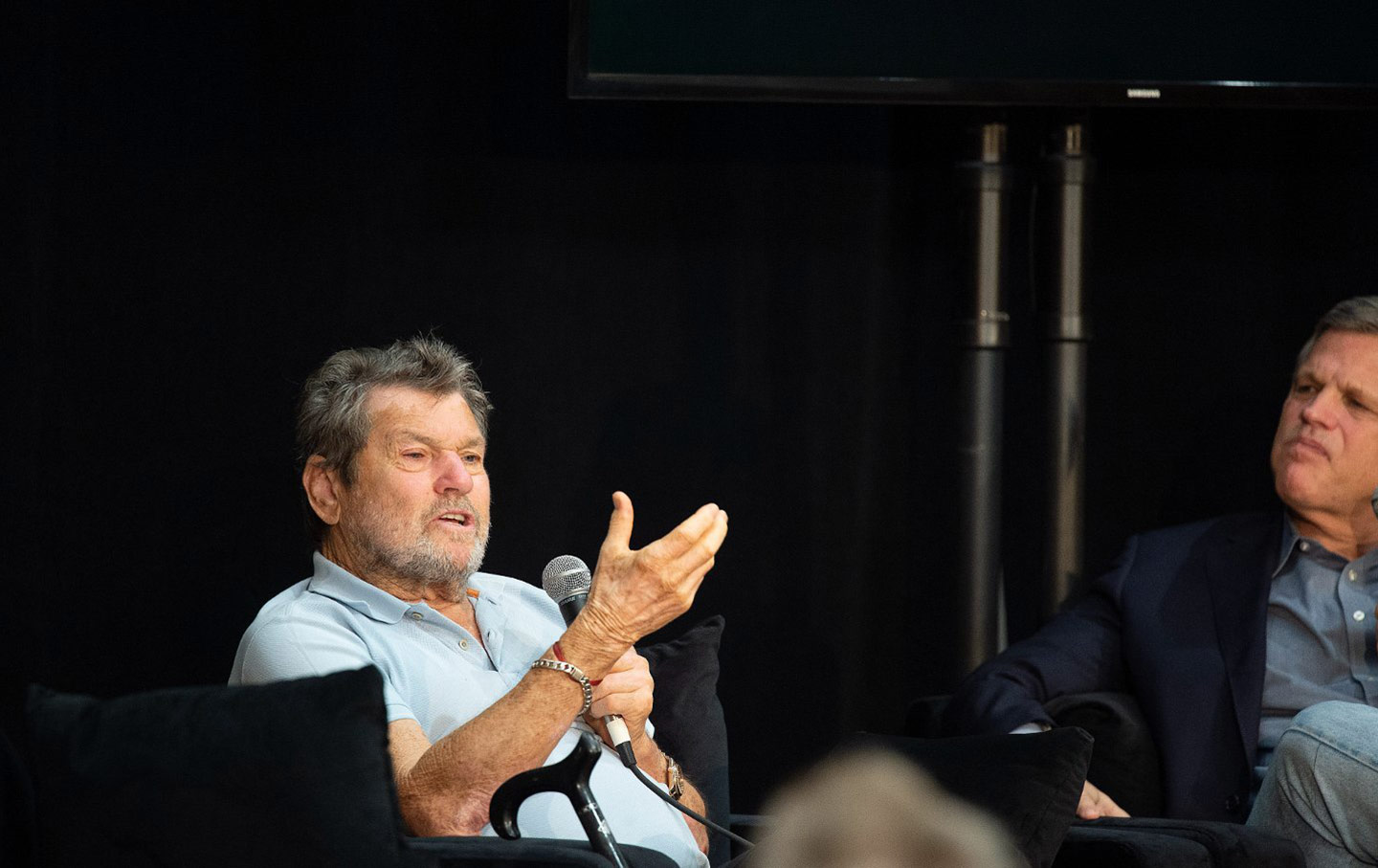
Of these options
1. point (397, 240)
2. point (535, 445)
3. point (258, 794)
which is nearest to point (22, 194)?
point (397, 240)

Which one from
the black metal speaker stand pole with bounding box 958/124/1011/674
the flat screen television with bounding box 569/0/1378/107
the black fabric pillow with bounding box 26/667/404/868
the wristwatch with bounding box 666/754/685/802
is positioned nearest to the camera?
the black fabric pillow with bounding box 26/667/404/868

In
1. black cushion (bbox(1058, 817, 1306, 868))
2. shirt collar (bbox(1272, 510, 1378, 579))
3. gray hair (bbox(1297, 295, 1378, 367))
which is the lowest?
black cushion (bbox(1058, 817, 1306, 868))

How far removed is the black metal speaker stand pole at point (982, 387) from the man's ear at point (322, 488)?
1485 millimetres

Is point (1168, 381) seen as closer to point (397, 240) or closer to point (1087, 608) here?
point (1087, 608)

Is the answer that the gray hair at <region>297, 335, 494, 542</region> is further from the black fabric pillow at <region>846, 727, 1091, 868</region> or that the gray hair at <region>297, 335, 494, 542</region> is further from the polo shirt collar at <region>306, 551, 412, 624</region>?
the black fabric pillow at <region>846, 727, 1091, 868</region>

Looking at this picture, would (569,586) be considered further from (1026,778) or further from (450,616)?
(1026,778)

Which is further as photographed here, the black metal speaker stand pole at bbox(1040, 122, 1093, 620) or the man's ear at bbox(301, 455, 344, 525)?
the black metal speaker stand pole at bbox(1040, 122, 1093, 620)

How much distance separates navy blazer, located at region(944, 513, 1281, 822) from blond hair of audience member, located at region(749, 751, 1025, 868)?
209 centimetres

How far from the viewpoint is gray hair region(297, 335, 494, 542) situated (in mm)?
2715

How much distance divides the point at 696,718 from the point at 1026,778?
2.32 feet

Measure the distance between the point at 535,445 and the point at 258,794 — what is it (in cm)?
196

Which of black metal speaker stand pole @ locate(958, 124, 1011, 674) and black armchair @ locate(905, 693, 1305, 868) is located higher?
black metal speaker stand pole @ locate(958, 124, 1011, 674)

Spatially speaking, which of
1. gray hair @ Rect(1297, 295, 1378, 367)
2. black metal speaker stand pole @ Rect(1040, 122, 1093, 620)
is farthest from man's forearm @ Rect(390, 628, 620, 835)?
gray hair @ Rect(1297, 295, 1378, 367)

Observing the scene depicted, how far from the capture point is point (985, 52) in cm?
339
